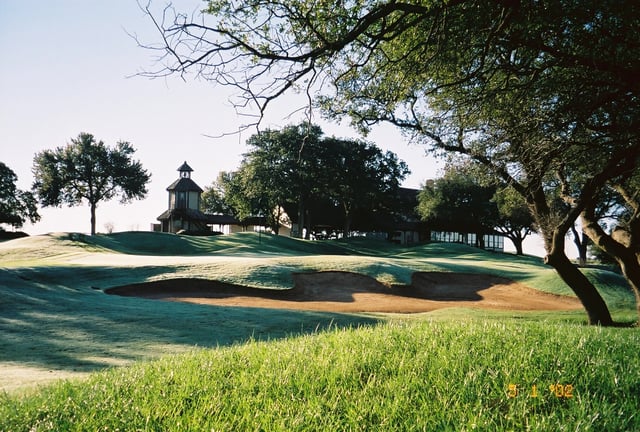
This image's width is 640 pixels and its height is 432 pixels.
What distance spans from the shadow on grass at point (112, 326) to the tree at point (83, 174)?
50.2 meters

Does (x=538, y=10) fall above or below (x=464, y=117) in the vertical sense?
A: above

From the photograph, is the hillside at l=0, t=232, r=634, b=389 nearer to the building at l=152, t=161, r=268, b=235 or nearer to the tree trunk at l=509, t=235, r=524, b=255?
the building at l=152, t=161, r=268, b=235

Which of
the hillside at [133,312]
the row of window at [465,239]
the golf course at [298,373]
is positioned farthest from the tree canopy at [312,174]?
the golf course at [298,373]

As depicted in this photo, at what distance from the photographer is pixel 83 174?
64.4 meters

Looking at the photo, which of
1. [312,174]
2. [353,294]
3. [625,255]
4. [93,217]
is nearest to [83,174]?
[93,217]

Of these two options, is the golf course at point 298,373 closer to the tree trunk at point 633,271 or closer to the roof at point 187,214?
the tree trunk at point 633,271

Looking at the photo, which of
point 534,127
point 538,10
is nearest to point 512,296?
point 534,127

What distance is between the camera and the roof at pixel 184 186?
6994 centimetres

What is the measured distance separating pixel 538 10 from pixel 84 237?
1683 inches

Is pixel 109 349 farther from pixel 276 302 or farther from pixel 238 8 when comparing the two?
pixel 276 302

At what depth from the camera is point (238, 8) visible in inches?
348
